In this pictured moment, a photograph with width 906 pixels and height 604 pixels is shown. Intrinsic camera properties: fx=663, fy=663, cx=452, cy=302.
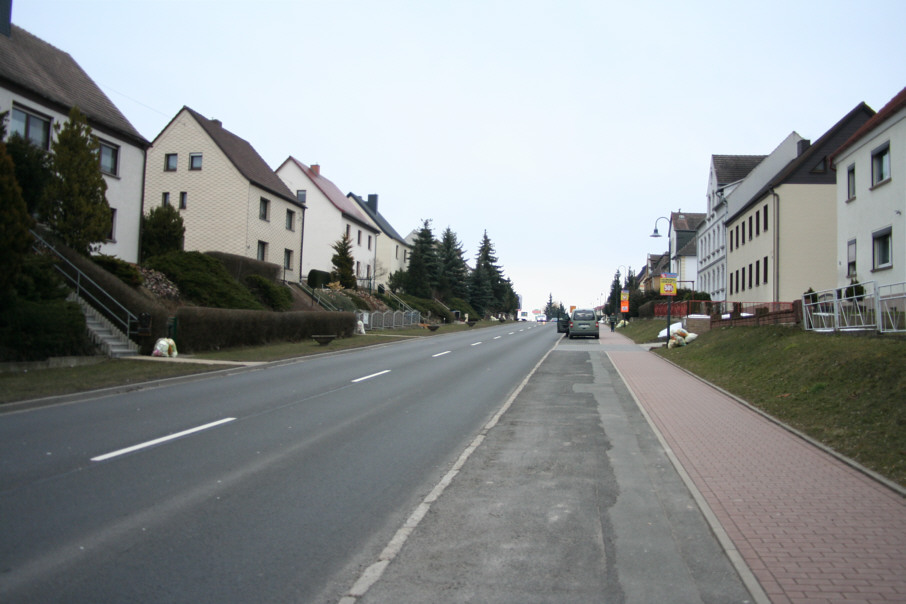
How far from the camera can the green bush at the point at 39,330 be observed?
1475 centimetres

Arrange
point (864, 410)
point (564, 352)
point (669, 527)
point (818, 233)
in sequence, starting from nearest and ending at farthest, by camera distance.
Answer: point (669, 527) < point (864, 410) < point (564, 352) < point (818, 233)

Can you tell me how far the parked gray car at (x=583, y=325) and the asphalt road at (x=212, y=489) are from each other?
2981 cm

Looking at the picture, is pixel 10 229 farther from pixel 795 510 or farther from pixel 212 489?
pixel 795 510

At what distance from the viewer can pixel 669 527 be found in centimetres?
534

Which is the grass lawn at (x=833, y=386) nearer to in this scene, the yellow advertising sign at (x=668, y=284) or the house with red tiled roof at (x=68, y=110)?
the yellow advertising sign at (x=668, y=284)

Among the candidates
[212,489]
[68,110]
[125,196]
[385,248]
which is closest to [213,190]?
[125,196]

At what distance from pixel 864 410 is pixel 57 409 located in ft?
39.6

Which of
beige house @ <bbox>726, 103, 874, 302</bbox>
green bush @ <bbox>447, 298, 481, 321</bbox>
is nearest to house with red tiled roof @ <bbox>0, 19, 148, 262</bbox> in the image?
beige house @ <bbox>726, 103, 874, 302</bbox>

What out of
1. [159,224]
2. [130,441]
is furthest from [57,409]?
[159,224]

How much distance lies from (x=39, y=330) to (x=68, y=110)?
12.7m

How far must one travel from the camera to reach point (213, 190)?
39.2 metres

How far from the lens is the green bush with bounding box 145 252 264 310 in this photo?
2678 cm

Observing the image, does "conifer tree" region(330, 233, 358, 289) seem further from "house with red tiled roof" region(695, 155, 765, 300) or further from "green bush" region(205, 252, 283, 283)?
"house with red tiled roof" region(695, 155, 765, 300)

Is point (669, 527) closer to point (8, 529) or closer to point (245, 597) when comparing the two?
point (245, 597)
